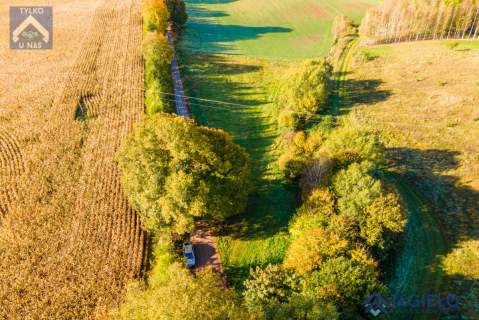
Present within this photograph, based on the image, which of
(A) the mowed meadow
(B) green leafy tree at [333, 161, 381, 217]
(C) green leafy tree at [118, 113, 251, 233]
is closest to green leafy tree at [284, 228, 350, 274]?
(B) green leafy tree at [333, 161, 381, 217]

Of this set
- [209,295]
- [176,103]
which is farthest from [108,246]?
[176,103]

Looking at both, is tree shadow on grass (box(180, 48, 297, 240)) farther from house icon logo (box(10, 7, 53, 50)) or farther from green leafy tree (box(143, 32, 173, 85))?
house icon logo (box(10, 7, 53, 50))

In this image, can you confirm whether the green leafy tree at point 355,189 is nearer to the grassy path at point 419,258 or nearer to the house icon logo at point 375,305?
the grassy path at point 419,258

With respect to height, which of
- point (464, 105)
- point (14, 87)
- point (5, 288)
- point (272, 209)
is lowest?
point (5, 288)

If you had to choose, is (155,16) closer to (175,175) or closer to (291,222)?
(175,175)

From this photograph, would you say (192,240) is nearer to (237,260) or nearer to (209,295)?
(237,260)

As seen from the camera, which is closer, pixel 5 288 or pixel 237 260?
pixel 5 288

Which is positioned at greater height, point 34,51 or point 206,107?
point 34,51

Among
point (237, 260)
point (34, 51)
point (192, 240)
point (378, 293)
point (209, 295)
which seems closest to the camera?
point (209, 295)
